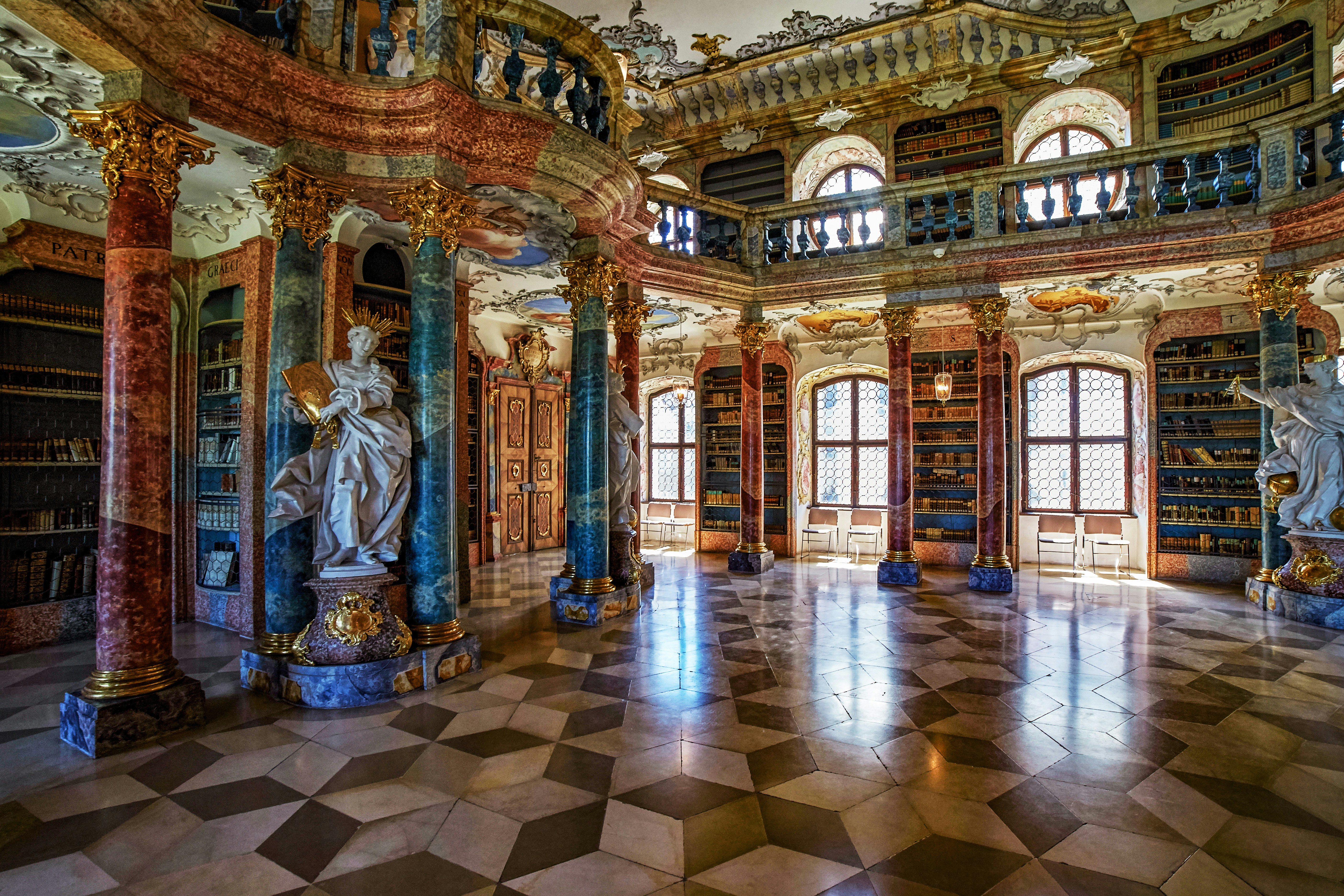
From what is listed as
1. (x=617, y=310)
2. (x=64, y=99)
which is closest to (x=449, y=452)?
(x=64, y=99)

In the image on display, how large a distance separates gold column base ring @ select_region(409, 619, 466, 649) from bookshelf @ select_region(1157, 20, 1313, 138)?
10570 mm

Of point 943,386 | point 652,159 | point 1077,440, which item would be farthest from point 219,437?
point 1077,440

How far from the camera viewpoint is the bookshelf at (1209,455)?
897cm

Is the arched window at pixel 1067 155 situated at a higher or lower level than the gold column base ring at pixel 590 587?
higher

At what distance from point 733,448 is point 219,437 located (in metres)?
8.06

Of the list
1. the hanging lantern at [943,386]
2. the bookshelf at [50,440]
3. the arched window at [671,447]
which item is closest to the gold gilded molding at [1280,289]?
the hanging lantern at [943,386]

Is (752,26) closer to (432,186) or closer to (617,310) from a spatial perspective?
(617,310)

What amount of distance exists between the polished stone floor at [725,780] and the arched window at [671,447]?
7.65 metres

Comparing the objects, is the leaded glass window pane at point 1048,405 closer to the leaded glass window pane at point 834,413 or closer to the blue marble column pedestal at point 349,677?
the leaded glass window pane at point 834,413

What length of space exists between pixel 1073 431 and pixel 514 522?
30.2ft

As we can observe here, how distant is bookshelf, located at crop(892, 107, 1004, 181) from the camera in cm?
1006

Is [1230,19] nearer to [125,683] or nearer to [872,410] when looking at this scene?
[872,410]

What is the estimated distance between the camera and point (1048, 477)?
10.5 m

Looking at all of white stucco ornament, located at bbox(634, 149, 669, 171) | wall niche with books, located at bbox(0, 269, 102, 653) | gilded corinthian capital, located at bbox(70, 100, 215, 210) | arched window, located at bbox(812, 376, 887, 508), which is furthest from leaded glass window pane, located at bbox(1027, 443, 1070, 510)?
wall niche with books, located at bbox(0, 269, 102, 653)
